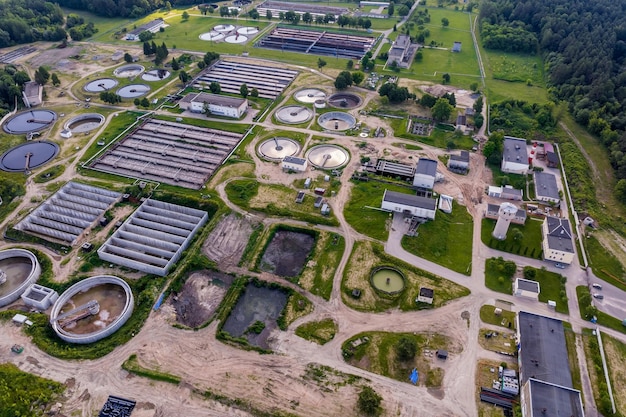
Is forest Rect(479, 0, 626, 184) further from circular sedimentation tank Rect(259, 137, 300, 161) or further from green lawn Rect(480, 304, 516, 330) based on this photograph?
circular sedimentation tank Rect(259, 137, 300, 161)

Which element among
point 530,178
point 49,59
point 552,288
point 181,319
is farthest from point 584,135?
point 49,59

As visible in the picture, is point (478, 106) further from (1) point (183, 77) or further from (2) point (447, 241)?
(1) point (183, 77)

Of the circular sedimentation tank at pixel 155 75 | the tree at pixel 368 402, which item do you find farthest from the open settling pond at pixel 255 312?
the circular sedimentation tank at pixel 155 75

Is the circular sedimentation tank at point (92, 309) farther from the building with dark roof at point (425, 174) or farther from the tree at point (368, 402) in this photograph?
the building with dark roof at point (425, 174)

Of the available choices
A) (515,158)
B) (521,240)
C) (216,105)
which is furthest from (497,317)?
(216,105)

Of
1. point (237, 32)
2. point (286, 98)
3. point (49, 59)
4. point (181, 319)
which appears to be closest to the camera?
point (181, 319)

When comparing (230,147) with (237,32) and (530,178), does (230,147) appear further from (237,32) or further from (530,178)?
(237,32)

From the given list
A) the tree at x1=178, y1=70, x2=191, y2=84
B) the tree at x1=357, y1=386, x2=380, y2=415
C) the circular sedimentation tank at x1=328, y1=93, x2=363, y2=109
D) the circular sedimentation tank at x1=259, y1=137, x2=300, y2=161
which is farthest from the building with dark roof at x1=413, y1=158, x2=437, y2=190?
the tree at x1=178, y1=70, x2=191, y2=84
